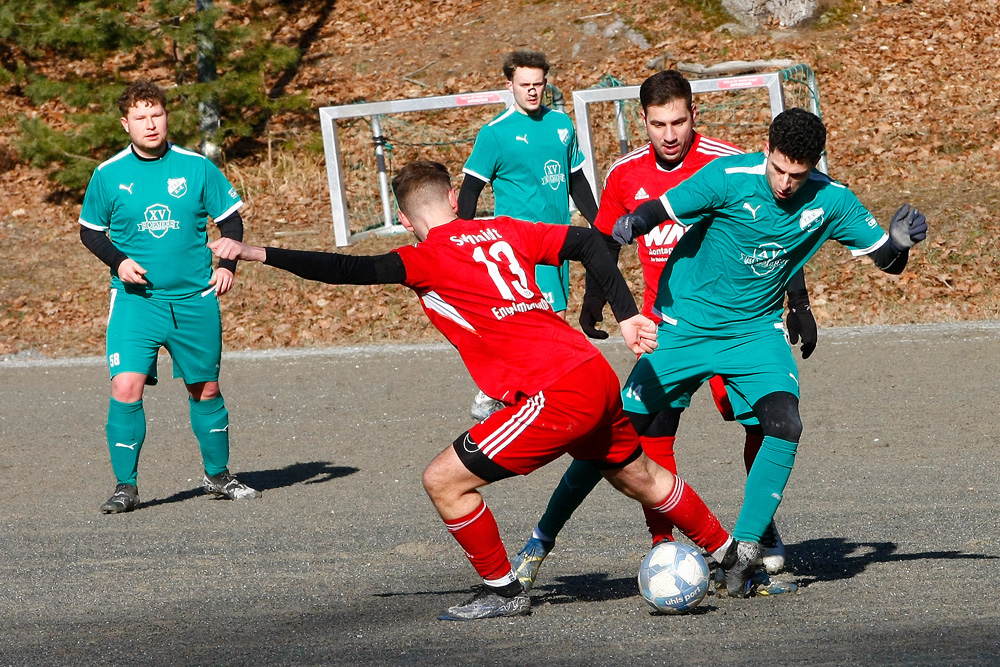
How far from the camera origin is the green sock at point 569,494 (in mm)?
5492

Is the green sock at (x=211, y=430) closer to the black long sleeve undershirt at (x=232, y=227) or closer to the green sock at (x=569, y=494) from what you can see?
the black long sleeve undershirt at (x=232, y=227)

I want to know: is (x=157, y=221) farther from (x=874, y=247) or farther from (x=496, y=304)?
(x=874, y=247)

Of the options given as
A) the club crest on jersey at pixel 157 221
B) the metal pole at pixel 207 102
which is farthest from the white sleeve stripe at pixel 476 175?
the metal pole at pixel 207 102

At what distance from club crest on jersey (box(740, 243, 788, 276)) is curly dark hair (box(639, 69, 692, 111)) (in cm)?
98

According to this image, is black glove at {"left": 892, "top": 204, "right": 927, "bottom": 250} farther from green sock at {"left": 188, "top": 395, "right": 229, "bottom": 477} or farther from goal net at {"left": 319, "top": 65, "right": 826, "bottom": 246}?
goal net at {"left": 319, "top": 65, "right": 826, "bottom": 246}

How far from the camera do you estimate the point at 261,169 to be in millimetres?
19062

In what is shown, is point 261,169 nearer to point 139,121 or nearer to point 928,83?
point 928,83

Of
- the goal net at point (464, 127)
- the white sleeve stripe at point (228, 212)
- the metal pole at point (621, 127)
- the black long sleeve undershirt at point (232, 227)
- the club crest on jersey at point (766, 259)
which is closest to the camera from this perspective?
the club crest on jersey at point (766, 259)

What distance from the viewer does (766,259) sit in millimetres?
5375

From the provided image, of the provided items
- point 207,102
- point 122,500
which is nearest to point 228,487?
point 122,500

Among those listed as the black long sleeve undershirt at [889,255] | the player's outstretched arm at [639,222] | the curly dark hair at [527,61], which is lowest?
the black long sleeve undershirt at [889,255]

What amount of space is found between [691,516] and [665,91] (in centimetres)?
206

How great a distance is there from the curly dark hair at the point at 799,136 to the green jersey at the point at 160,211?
3708 mm

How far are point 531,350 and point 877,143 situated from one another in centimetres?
1386
